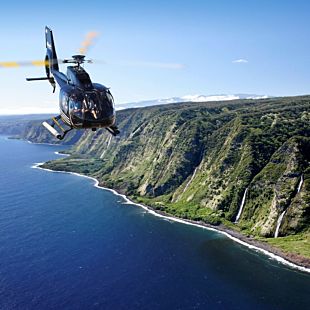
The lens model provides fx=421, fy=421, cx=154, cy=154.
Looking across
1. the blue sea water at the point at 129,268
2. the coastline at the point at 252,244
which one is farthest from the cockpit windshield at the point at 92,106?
the coastline at the point at 252,244

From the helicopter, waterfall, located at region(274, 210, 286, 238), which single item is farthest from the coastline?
the helicopter

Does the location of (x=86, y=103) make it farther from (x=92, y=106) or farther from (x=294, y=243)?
(x=294, y=243)

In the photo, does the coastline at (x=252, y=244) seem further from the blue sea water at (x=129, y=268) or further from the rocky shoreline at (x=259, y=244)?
the blue sea water at (x=129, y=268)

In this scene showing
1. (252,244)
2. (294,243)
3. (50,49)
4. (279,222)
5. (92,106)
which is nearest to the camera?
(92,106)

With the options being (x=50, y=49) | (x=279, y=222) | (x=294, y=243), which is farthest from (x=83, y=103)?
(x=279, y=222)

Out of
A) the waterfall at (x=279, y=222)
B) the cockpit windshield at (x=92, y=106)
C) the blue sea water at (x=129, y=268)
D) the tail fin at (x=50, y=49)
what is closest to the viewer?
the cockpit windshield at (x=92, y=106)

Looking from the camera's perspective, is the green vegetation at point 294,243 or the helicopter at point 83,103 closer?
the helicopter at point 83,103

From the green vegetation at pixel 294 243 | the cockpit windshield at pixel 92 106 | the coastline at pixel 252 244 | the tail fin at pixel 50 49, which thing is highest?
the tail fin at pixel 50 49
